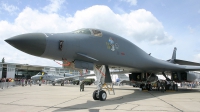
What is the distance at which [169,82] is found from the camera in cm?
1639

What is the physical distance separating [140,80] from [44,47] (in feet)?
38.4

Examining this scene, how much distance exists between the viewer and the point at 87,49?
292 inches

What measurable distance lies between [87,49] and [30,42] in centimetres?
258

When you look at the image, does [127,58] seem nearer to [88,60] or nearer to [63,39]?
[88,60]

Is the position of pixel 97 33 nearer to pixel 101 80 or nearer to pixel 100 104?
pixel 101 80

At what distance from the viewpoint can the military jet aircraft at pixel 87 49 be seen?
5.71m

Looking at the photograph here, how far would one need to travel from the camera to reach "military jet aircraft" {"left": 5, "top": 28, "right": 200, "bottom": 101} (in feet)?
18.7

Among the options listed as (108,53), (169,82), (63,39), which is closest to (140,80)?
(169,82)

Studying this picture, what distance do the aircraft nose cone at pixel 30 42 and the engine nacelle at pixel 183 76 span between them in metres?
13.9

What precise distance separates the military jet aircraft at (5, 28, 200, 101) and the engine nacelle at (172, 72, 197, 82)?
21.3 ft

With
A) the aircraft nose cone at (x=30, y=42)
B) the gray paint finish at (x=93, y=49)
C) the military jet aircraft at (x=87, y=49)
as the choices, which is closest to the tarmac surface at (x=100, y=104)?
the military jet aircraft at (x=87, y=49)

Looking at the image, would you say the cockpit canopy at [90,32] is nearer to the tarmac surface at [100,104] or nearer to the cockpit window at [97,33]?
the cockpit window at [97,33]

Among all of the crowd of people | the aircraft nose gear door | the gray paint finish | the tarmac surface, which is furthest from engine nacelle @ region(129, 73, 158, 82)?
the crowd of people

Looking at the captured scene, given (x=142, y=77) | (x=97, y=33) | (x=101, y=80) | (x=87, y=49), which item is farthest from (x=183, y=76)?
(x=87, y=49)
